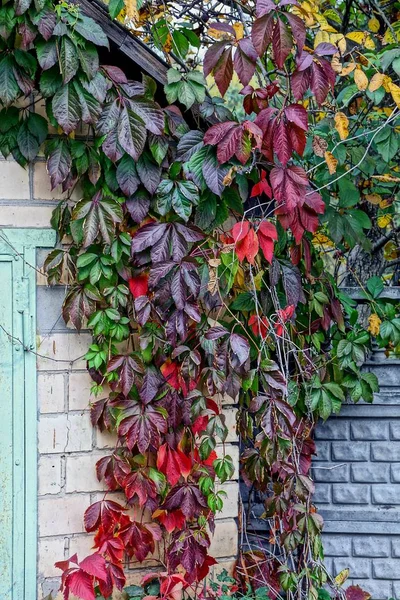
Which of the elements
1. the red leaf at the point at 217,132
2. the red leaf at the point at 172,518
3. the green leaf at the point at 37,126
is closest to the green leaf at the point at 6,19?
the green leaf at the point at 37,126

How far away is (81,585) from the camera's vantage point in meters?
2.81

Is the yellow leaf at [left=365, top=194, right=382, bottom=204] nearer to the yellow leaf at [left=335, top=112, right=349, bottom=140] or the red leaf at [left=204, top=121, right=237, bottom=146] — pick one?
the yellow leaf at [left=335, top=112, right=349, bottom=140]

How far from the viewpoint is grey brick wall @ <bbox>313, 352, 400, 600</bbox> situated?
374 centimetres

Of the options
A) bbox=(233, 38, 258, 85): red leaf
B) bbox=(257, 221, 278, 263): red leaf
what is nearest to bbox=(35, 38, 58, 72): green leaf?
bbox=(233, 38, 258, 85): red leaf

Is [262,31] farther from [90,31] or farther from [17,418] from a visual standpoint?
[17,418]

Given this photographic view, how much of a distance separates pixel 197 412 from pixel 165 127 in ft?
3.95

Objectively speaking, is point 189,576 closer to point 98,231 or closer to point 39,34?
point 98,231

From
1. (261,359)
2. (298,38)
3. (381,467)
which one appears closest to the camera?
(298,38)

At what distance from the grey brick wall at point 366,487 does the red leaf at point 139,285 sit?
1.39m

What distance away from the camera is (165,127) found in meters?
2.94

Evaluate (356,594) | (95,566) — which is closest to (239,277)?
(95,566)

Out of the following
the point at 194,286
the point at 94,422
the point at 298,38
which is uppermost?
the point at 298,38

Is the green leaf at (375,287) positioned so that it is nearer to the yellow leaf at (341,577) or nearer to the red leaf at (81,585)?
the yellow leaf at (341,577)

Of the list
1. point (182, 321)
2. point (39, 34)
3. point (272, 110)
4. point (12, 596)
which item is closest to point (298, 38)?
point (272, 110)
